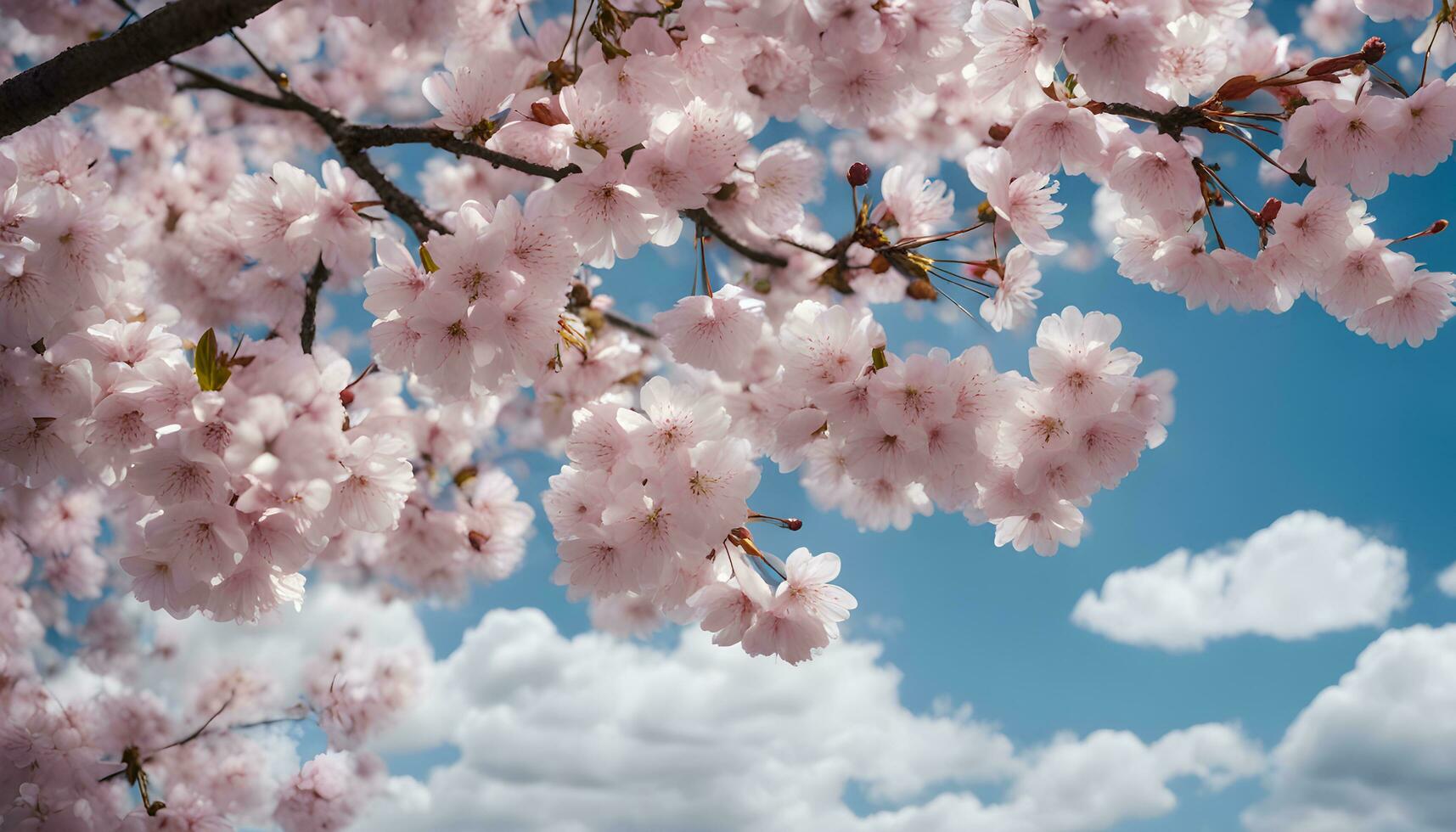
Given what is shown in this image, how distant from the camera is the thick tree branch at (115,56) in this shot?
1893 mm

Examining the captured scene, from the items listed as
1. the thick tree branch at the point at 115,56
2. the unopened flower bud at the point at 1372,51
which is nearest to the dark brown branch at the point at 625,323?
the thick tree branch at the point at 115,56

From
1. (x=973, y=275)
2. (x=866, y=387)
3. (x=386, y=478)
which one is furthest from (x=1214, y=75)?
(x=386, y=478)

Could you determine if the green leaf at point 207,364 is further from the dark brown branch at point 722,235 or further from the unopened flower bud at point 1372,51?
the unopened flower bud at point 1372,51

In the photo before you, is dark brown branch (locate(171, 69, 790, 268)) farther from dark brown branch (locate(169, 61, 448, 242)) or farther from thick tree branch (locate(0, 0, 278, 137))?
thick tree branch (locate(0, 0, 278, 137))

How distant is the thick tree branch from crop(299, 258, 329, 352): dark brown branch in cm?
68

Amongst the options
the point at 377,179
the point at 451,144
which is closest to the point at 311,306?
the point at 377,179

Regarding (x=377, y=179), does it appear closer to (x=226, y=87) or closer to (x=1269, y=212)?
(x=226, y=87)

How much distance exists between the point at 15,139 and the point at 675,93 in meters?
2.08

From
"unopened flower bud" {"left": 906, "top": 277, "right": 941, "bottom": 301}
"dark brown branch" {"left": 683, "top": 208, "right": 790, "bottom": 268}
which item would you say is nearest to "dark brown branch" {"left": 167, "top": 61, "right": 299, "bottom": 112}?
"dark brown branch" {"left": 683, "top": 208, "right": 790, "bottom": 268}

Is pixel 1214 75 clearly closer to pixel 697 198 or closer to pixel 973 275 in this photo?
pixel 973 275

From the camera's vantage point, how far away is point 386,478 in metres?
2.02

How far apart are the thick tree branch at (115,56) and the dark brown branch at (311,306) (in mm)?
680

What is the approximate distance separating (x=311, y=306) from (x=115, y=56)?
79 centimetres

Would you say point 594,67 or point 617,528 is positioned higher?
point 594,67
